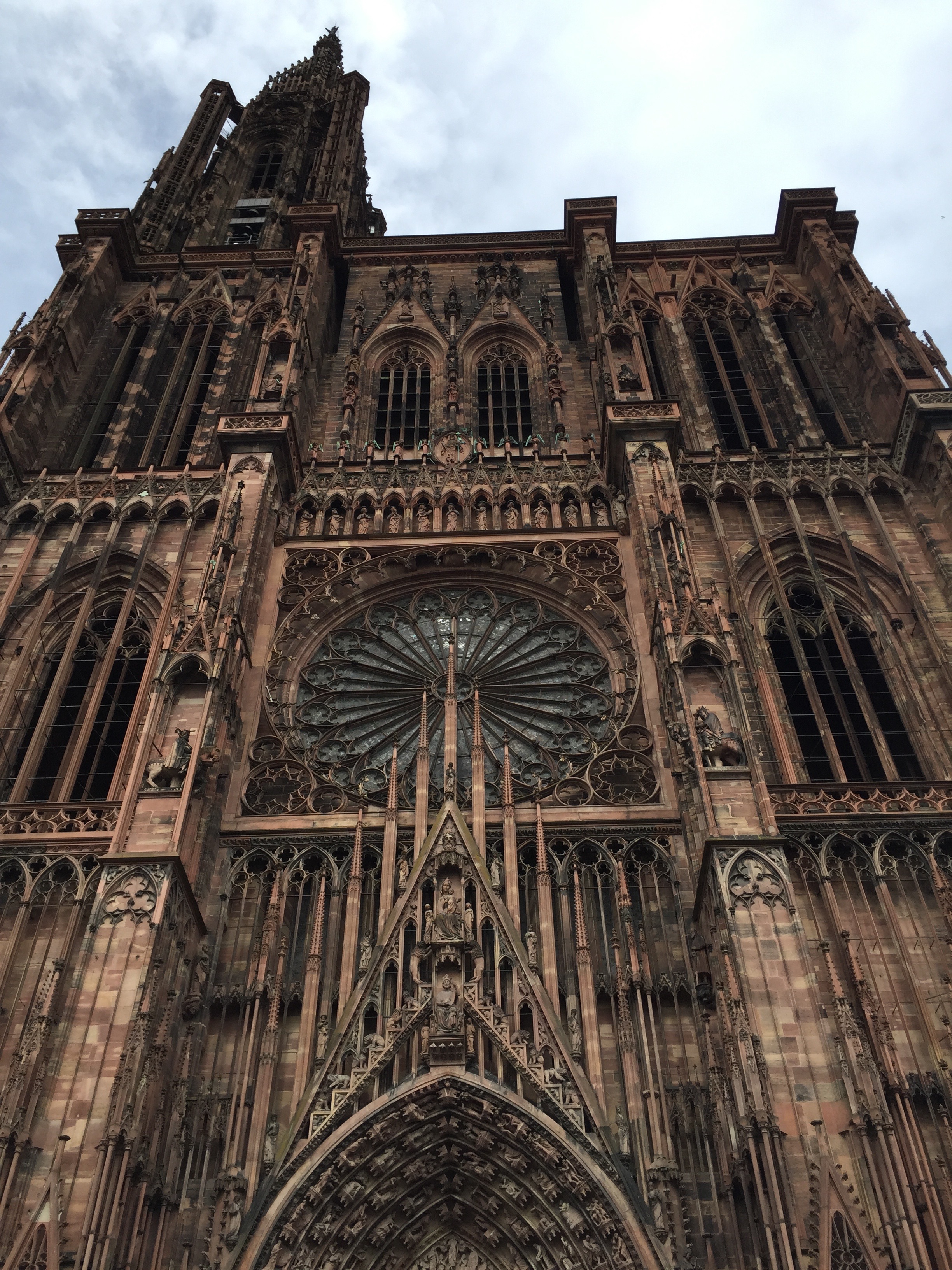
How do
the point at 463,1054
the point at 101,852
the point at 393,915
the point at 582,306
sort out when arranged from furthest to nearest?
1. the point at 582,306
2. the point at 101,852
3. the point at 393,915
4. the point at 463,1054

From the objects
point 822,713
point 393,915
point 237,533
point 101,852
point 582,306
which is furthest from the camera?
point 582,306

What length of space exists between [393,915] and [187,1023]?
9.33ft

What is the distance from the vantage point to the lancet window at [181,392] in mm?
24797

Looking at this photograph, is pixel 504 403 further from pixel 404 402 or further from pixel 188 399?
pixel 188 399

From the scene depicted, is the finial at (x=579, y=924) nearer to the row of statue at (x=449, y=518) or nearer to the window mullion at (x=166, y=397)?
the row of statue at (x=449, y=518)

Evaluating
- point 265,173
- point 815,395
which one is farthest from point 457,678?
point 265,173

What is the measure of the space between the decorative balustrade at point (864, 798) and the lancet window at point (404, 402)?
12151 mm

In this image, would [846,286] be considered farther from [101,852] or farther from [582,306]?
[101,852]

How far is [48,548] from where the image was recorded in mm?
21547

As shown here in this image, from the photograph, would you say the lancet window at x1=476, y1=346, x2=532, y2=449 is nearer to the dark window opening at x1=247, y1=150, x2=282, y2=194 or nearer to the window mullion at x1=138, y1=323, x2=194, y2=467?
the window mullion at x1=138, y1=323, x2=194, y2=467

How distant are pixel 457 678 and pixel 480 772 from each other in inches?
126

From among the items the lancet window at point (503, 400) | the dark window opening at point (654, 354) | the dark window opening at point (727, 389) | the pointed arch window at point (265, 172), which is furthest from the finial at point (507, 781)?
the pointed arch window at point (265, 172)

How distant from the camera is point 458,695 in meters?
19.2

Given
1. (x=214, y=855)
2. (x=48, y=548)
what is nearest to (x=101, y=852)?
(x=214, y=855)
